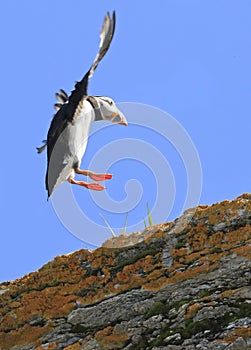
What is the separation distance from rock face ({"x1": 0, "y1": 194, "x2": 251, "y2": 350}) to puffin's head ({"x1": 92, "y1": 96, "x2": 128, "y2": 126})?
2.41 meters

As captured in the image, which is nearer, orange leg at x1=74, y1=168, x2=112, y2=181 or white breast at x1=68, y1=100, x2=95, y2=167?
white breast at x1=68, y1=100, x2=95, y2=167

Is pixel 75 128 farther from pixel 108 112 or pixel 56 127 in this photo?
pixel 108 112

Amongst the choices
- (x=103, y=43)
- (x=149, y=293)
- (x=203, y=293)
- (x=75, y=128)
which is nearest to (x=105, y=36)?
(x=103, y=43)

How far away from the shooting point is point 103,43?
12578 millimetres

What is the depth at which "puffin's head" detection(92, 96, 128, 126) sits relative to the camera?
13609mm

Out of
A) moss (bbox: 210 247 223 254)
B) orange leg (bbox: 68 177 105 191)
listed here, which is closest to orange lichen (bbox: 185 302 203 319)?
moss (bbox: 210 247 223 254)

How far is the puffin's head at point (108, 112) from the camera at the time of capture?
44.7 feet

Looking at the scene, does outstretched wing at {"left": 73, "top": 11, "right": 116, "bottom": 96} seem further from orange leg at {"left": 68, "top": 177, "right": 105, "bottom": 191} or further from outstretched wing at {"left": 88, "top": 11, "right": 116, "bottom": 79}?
orange leg at {"left": 68, "top": 177, "right": 105, "bottom": 191}

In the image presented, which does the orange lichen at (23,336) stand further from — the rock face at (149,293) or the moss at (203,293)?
the moss at (203,293)

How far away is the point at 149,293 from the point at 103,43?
434 cm

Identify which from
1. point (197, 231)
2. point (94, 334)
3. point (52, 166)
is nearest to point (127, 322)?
point (94, 334)

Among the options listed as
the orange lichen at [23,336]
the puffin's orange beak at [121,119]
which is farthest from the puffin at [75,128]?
the orange lichen at [23,336]

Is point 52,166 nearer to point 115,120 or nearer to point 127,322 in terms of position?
point 115,120

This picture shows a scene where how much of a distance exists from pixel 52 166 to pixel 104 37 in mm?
2490
